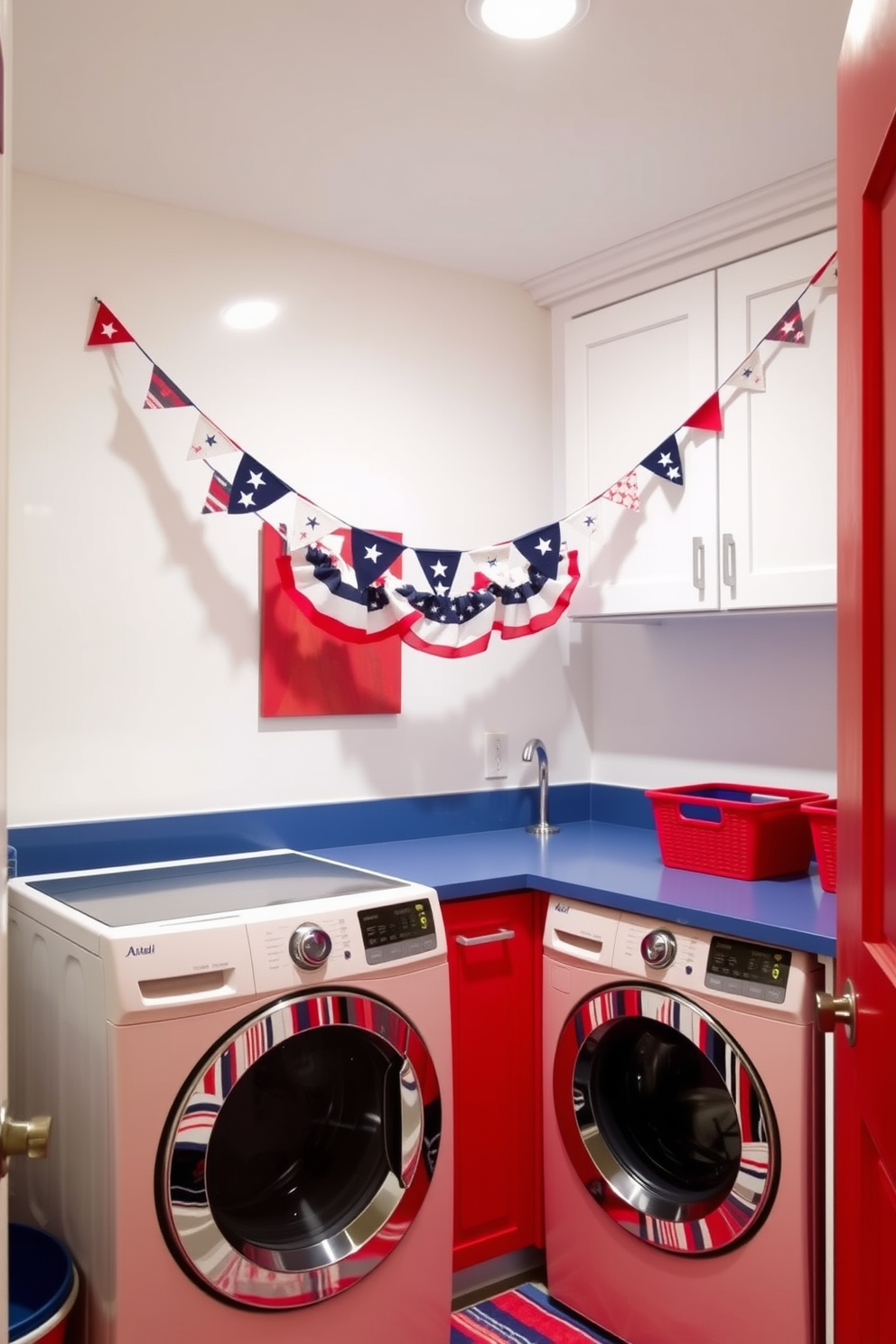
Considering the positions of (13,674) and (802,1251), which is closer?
(802,1251)

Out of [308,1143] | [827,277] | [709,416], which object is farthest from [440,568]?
[308,1143]

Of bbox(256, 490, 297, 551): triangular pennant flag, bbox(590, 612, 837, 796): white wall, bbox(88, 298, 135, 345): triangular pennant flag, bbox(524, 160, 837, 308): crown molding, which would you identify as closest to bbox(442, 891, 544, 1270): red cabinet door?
bbox(590, 612, 837, 796): white wall

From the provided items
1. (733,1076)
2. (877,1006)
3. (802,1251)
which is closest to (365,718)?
(733,1076)

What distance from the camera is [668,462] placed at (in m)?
2.66

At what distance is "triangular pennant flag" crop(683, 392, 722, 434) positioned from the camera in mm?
2566

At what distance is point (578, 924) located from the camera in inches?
91.0

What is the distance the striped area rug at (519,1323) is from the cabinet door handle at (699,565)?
1.63 metres

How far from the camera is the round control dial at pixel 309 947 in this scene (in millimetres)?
1948

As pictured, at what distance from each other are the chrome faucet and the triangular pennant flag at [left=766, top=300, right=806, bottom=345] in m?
1.20

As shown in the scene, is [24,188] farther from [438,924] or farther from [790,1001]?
[790,1001]

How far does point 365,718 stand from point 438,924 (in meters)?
0.83

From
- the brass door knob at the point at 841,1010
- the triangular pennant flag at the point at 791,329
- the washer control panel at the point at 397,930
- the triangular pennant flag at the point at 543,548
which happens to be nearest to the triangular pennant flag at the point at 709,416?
the triangular pennant flag at the point at 791,329

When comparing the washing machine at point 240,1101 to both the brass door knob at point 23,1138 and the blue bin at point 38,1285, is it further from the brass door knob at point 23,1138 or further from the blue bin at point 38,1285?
the brass door knob at point 23,1138

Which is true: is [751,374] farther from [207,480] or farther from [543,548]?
[207,480]
